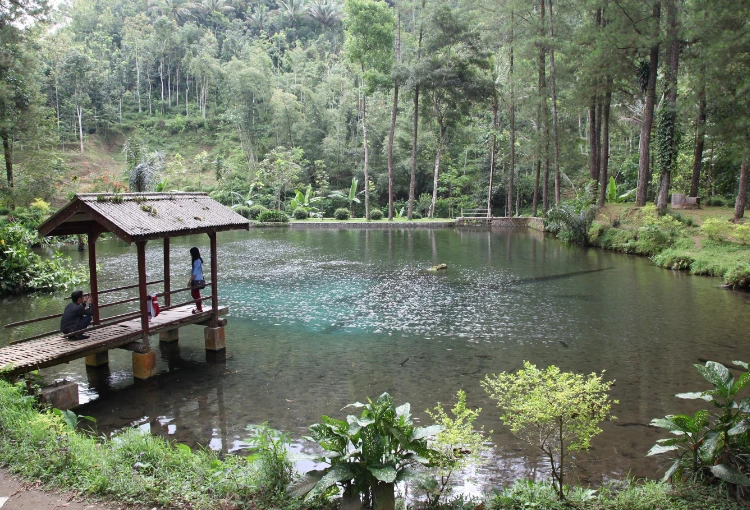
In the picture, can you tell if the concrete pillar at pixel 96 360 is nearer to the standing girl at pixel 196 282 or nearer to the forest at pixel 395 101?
the standing girl at pixel 196 282

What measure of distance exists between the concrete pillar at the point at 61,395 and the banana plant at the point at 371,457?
4.39 m

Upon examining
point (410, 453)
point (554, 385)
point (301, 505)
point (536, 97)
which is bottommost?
point (301, 505)

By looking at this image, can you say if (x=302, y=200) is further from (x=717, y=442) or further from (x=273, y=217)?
(x=717, y=442)

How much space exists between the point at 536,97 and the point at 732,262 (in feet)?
61.8

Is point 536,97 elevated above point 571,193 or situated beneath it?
elevated above

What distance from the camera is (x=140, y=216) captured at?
8.34 m

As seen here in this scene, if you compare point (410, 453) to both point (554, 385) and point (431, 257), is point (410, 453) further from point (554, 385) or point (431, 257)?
point (431, 257)

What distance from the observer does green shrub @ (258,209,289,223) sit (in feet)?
127

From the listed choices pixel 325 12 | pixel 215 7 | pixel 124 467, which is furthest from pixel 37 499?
pixel 215 7

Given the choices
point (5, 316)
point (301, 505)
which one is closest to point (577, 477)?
point (301, 505)

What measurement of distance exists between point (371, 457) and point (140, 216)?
5995 millimetres

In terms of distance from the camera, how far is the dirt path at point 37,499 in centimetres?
403

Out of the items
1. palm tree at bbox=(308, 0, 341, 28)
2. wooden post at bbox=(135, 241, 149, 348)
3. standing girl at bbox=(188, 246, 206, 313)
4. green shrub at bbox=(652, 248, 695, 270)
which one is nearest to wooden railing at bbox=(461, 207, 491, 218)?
green shrub at bbox=(652, 248, 695, 270)

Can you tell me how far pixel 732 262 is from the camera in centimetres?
1630
